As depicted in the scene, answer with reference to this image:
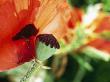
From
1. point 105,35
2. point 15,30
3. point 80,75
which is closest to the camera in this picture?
point 15,30

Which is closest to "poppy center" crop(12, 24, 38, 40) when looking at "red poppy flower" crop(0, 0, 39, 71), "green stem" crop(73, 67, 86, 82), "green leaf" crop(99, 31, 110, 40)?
"red poppy flower" crop(0, 0, 39, 71)

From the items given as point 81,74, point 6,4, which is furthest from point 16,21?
point 81,74

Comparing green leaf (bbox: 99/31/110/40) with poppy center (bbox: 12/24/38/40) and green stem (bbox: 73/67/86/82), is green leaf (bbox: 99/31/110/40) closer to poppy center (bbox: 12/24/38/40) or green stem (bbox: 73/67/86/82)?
green stem (bbox: 73/67/86/82)

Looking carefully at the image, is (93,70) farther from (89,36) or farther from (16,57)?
(16,57)

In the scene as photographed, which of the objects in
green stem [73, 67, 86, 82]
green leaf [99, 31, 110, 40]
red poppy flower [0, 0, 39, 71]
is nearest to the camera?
red poppy flower [0, 0, 39, 71]

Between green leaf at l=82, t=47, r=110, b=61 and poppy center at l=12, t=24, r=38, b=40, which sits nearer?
poppy center at l=12, t=24, r=38, b=40

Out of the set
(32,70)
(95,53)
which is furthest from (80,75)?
(32,70)

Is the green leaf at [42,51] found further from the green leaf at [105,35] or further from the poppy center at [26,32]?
the green leaf at [105,35]

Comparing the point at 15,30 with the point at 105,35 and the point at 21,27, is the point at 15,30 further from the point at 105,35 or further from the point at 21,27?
the point at 105,35
